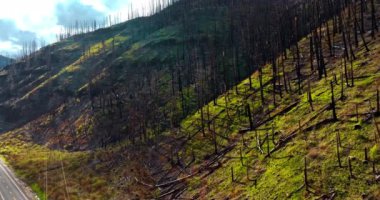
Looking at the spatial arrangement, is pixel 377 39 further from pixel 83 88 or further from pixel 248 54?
pixel 83 88

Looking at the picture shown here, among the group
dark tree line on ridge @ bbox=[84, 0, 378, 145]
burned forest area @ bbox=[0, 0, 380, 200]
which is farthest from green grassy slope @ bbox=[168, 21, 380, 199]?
dark tree line on ridge @ bbox=[84, 0, 378, 145]

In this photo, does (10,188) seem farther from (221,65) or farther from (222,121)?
(221,65)

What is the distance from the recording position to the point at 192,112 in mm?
101250

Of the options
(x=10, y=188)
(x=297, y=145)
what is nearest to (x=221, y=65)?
(x=10, y=188)

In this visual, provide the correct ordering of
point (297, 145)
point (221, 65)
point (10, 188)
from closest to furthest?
point (297, 145) < point (10, 188) < point (221, 65)

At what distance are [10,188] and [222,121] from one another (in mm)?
48917

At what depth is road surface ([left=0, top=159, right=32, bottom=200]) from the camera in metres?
74.3

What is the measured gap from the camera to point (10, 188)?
80750mm

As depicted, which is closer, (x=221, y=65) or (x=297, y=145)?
(x=297, y=145)

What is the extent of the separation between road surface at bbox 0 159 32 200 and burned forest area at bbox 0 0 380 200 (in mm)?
2385

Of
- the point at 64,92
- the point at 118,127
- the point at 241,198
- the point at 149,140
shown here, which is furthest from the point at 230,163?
the point at 64,92

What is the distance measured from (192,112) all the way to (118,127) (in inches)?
1064

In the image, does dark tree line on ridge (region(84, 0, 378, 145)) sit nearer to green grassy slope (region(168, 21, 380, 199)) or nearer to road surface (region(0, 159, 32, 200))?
green grassy slope (region(168, 21, 380, 199))

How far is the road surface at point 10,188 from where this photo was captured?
74312 mm
